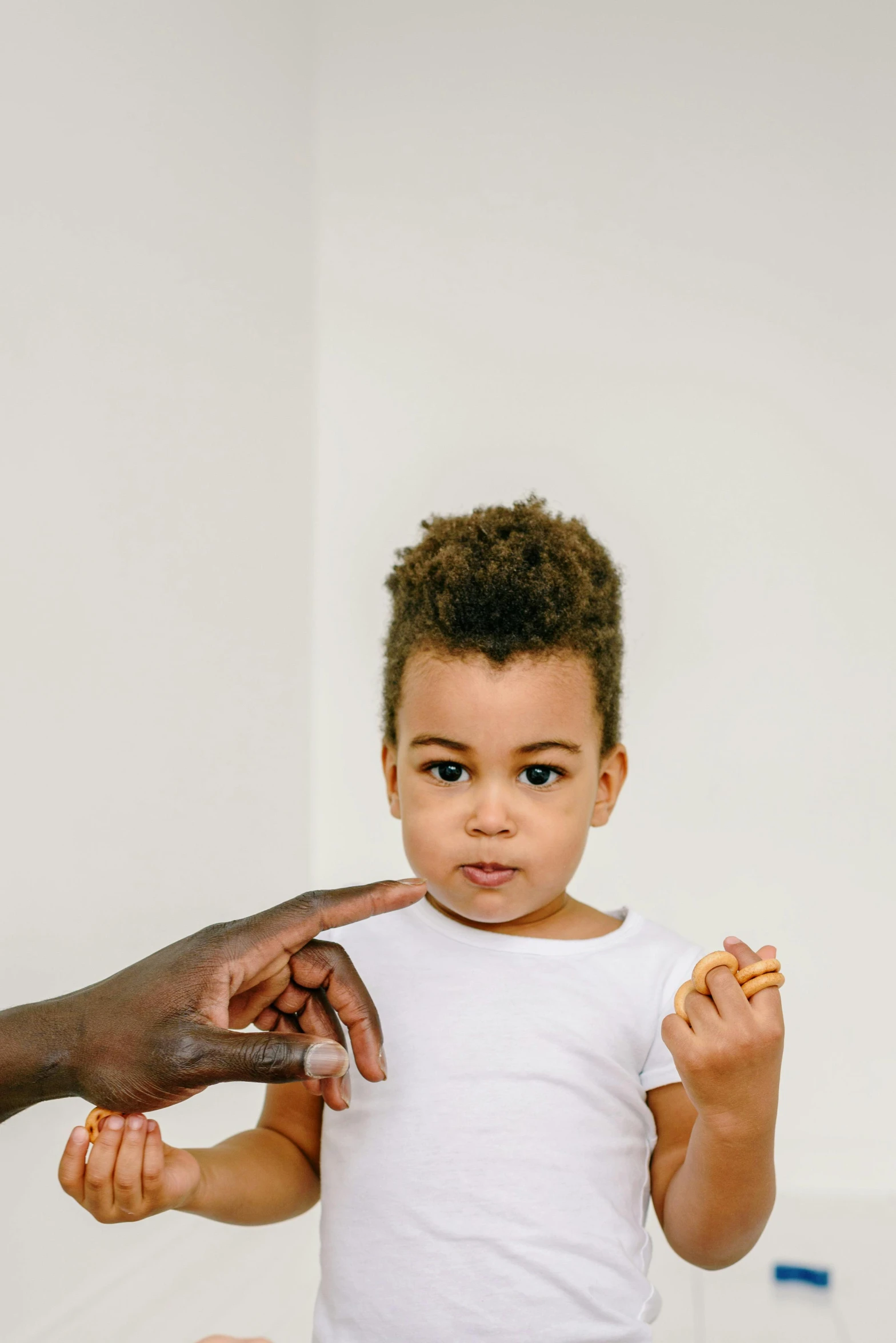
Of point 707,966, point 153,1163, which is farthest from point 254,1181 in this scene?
point 707,966

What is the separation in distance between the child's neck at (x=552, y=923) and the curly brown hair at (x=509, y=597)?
0.16 m

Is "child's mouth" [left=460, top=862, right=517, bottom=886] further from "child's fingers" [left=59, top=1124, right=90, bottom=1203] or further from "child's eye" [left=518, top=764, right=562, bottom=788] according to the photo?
"child's fingers" [left=59, top=1124, right=90, bottom=1203]

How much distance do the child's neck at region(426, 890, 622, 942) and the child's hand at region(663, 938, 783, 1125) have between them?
0.25 metres

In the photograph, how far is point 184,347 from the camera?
196 centimetres

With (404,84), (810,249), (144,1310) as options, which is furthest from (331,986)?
(404,84)

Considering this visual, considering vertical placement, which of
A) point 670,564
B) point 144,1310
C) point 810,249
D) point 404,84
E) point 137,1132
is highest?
point 404,84

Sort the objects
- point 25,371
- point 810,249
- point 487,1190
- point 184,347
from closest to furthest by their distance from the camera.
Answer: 1. point 487,1190
2. point 25,371
3. point 184,347
4. point 810,249

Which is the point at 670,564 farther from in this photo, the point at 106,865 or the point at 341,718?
the point at 106,865

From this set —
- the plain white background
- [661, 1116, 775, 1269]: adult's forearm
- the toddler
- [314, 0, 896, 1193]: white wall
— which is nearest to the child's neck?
the toddler

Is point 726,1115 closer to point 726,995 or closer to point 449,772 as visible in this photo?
point 726,995

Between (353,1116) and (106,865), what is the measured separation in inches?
26.3

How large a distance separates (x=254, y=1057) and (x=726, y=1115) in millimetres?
359

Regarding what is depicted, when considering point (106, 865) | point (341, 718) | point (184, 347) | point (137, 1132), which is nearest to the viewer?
point (137, 1132)

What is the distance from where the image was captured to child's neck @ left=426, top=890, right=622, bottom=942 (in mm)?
1213
